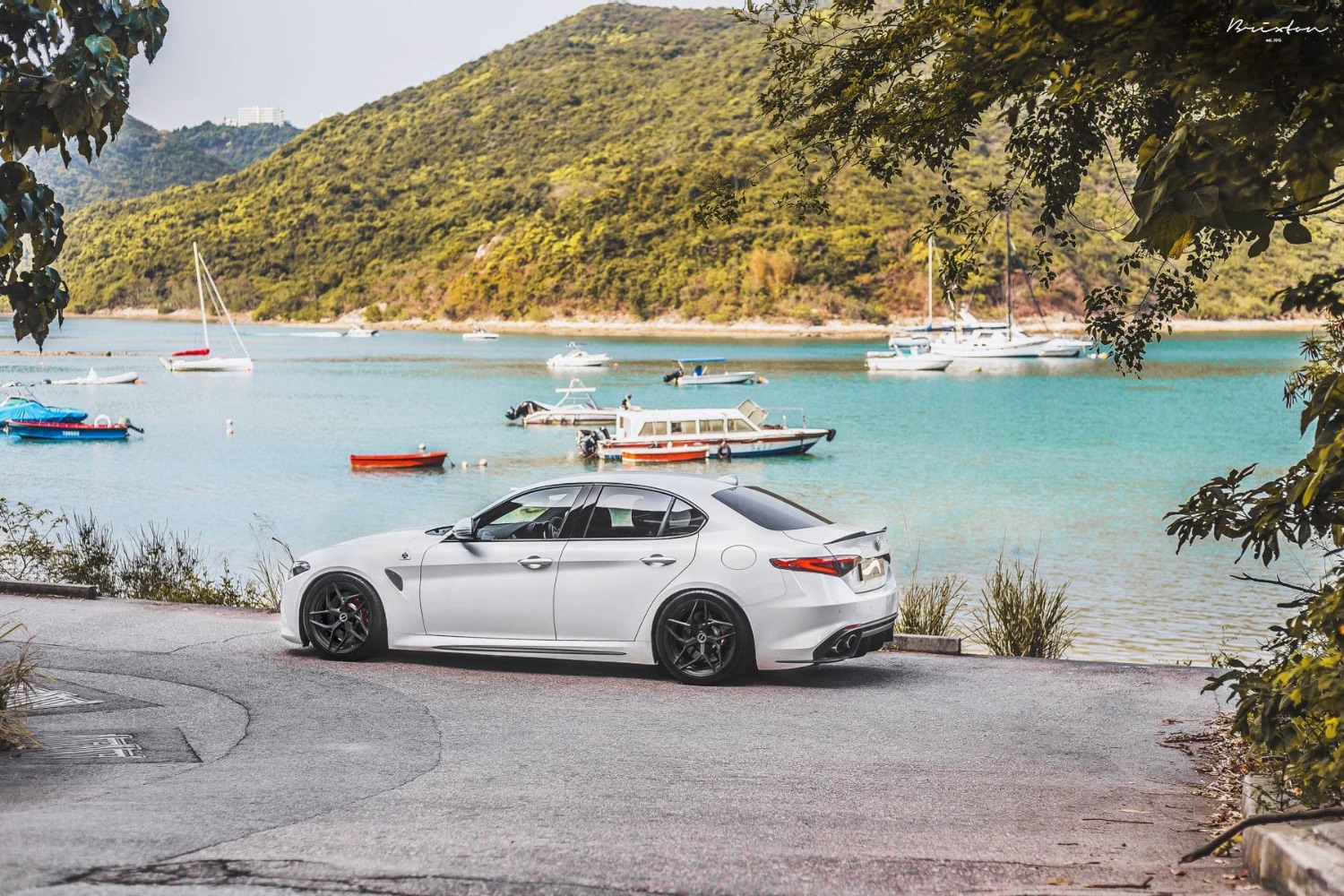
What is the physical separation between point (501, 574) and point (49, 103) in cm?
496

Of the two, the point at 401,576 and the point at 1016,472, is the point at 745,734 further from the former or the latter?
the point at 1016,472

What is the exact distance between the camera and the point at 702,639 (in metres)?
10.3

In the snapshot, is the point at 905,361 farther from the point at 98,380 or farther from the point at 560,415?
the point at 98,380

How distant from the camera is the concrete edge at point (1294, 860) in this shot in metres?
4.92

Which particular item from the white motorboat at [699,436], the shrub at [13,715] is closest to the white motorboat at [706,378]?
the white motorboat at [699,436]

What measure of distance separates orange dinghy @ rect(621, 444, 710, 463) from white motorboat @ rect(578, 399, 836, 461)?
5cm

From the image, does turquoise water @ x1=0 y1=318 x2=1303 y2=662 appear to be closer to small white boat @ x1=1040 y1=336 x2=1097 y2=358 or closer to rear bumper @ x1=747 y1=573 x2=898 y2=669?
small white boat @ x1=1040 y1=336 x2=1097 y2=358

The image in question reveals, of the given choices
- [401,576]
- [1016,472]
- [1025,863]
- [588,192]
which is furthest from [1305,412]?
[588,192]

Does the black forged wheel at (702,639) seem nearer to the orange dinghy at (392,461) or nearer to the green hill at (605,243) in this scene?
the orange dinghy at (392,461)

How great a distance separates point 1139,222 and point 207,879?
4.15 metres

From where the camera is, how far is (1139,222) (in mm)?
4633

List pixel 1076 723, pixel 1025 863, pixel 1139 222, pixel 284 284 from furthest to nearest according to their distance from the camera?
pixel 284 284 < pixel 1076 723 < pixel 1025 863 < pixel 1139 222

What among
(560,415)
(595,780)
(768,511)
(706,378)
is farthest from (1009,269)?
(595,780)

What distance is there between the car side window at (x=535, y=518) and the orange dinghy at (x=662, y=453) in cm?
3995
